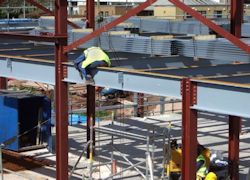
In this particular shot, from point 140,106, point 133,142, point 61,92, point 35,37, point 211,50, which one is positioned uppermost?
point 35,37

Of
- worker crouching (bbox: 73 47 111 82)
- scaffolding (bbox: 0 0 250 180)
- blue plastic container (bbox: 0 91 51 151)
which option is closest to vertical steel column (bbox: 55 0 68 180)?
scaffolding (bbox: 0 0 250 180)

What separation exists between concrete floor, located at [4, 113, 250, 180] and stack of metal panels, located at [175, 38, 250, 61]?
98.2 inches

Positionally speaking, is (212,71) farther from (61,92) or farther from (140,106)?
(140,106)

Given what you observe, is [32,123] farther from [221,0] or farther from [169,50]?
[221,0]

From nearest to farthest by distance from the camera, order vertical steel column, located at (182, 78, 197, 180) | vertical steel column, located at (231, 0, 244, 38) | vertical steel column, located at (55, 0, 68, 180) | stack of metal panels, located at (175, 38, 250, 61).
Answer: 1. vertical steel column, located at (182, 78, 197, 180)
2. stack of metal panels, located at (175, 38, 250, 61)
3. vertical steel column, located at (55, 0, 68, 180)
4. vertical steel column, located at (231, 0, 244, 38)

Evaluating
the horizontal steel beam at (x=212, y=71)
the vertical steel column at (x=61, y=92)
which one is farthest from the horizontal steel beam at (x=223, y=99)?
the vertical steel column at (x=61, y=92)

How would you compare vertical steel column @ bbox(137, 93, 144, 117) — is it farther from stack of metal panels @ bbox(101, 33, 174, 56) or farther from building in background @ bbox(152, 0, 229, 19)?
stack of metal panels @ bbox(101, 33, 174, 56)

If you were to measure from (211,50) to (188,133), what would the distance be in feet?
9.88

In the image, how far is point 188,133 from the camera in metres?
12.0

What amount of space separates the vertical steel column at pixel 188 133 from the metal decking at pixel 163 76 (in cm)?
17

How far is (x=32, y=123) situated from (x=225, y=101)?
11277 mm

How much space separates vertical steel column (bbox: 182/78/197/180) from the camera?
1190 cm

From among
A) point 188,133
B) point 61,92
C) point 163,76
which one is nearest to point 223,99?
point 188,133

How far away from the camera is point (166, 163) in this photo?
1529 cm
